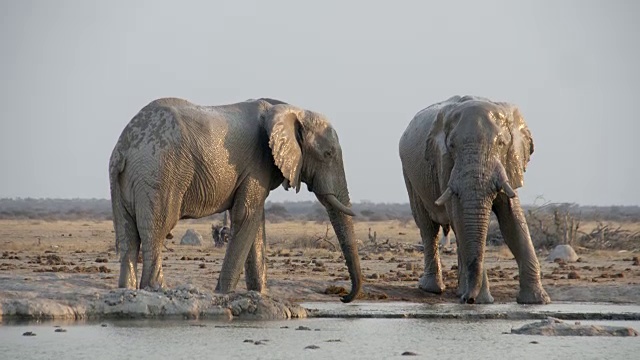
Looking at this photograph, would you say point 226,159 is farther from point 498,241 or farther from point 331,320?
point 498,241

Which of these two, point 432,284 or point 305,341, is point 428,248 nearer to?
point 432,284

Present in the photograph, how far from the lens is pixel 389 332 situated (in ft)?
52.0

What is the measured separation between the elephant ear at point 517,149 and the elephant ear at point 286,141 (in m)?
2.87

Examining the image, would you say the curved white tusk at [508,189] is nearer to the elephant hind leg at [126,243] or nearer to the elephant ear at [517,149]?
the elephant ear at [517,149]

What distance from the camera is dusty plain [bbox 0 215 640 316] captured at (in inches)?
811

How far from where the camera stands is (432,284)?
21.9m

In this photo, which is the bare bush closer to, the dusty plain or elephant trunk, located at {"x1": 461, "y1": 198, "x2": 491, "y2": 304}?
the dusty plain

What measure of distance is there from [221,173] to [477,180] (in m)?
3.34

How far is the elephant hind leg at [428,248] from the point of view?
2192 centimetres

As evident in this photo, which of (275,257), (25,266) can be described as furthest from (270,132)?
(275,257)

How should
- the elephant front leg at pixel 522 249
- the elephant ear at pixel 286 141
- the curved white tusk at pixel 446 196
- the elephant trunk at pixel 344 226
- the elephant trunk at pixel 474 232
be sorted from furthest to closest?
the elephant front leg at pixel 522 249
the elephant trunk at pixel 344 226
the curved white tusk at pixel 446 196
the elephant trunk at pixel 474 232
the elephant ear at pixel 286 141

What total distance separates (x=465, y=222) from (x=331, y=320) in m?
2.73

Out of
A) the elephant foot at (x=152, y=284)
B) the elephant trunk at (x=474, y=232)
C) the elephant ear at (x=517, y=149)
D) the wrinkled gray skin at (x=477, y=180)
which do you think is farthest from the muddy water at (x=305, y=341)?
the elephant ear at (x=517, y=149)

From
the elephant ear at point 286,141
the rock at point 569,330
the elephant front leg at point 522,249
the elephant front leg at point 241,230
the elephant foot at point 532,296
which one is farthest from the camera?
the elephant foot at point 532,296
